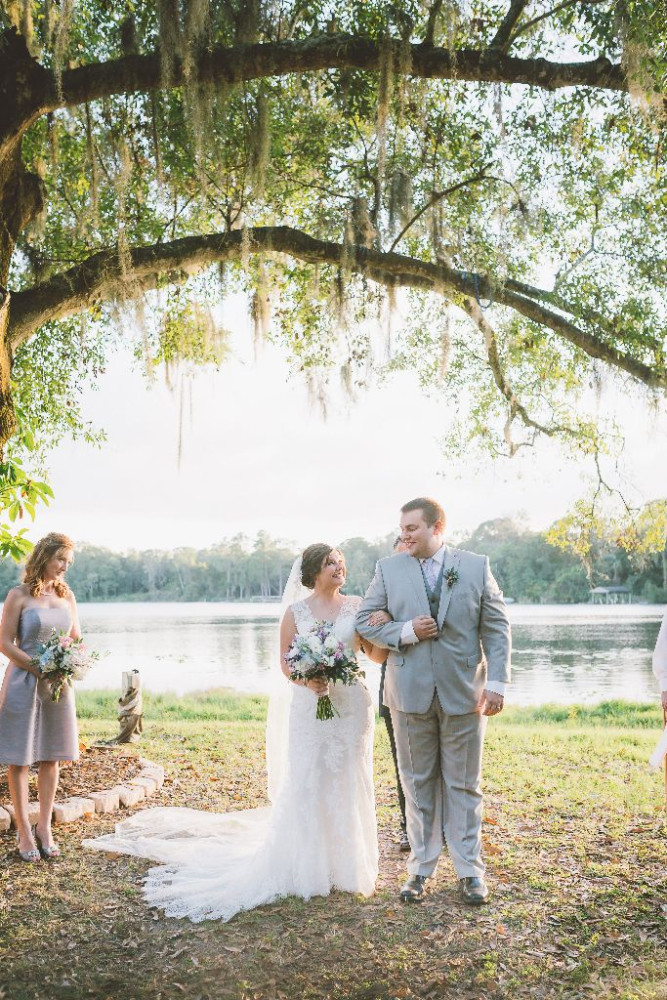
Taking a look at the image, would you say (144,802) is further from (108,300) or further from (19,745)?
(108,300)

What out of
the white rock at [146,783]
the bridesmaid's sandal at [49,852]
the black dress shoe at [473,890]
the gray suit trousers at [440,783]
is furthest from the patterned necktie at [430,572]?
the white rock at [146,783]

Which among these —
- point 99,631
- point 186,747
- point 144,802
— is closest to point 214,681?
point 186,747

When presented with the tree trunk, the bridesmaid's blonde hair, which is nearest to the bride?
the bridesmaid's blonde hair

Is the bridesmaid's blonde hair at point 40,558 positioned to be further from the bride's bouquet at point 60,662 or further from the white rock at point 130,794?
the white rock at point 130,794

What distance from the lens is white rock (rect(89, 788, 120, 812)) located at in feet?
18.8

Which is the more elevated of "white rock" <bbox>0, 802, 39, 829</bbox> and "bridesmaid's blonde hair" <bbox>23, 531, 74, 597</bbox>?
"bridesmaid's blonde hair" <bbox>23, 531, 74, 597</bbox>

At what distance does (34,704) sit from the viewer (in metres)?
4.94

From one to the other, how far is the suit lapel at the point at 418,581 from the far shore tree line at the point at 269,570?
98.4ft

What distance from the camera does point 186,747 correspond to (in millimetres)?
8273

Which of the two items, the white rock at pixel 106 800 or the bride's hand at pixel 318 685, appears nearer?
the bride's hand at pixel 318 685

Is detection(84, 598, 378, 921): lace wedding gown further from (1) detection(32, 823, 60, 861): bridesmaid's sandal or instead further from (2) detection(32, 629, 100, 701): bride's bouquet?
(2) detection(32, 629, 100, 701): bride's bouquet

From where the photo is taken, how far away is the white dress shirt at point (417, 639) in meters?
4.18

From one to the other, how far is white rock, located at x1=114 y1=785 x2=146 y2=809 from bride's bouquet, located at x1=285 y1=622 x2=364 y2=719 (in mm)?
2364

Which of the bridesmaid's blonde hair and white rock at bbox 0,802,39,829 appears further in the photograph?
white rock at bbox 0,802,39,829
